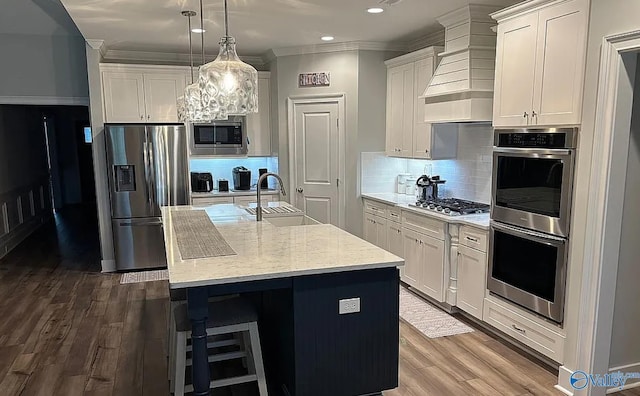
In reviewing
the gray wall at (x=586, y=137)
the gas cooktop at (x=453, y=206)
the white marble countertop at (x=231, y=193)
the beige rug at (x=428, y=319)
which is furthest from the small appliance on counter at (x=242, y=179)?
the gray wall at (x=586, y=137)

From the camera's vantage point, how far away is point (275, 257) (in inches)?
96.6

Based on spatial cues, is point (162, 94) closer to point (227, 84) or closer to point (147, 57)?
point (147, 57)

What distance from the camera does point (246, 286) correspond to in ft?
7.20

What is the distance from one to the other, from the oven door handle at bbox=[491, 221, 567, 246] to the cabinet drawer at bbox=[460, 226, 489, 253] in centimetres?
17

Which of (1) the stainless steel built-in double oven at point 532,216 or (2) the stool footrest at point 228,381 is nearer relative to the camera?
(2) the stool footrest at point 228,381

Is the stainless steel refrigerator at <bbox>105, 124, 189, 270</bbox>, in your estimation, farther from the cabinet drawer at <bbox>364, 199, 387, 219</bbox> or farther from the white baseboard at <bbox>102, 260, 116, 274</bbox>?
the cabinet drawer at <bbox>364, 199, 387, 219</bbox>

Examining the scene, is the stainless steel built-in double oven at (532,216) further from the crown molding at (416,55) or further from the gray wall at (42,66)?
the gray wall at (42,66)

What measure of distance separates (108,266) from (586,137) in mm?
5254

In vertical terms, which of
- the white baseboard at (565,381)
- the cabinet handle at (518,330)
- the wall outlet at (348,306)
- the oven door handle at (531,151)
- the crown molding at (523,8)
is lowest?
the white baseboard at (565,381)

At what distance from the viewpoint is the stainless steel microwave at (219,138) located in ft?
19.4

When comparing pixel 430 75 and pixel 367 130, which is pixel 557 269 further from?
pixel 367 130

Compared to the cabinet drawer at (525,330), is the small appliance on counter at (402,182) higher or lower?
higher

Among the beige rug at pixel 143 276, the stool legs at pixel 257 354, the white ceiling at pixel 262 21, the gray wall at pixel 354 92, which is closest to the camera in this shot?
the stool legs at pixel 257 354

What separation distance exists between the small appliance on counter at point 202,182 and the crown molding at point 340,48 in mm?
1817
